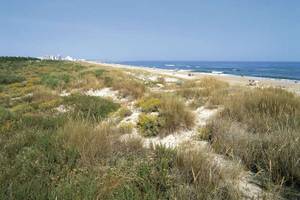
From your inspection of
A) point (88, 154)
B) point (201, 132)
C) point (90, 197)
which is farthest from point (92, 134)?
point (201, 132)

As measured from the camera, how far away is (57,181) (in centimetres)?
277

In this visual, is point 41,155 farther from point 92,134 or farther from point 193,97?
point 193,97

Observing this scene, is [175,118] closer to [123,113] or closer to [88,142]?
[123,113]

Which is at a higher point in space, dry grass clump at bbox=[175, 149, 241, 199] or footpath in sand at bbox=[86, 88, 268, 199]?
dry grass clump at bbox=[175, 149, 241, 199]

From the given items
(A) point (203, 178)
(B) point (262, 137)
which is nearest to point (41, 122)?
(A) point (203, 178)

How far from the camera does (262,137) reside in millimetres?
4180

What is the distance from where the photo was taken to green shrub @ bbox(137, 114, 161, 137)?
5.32 metres

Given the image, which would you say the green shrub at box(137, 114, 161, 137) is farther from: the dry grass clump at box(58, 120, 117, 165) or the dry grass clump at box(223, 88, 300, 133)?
the dry grass clump at box(223, 88, 300, 133)

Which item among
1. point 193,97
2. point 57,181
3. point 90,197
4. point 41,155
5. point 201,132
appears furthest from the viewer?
point 193,97

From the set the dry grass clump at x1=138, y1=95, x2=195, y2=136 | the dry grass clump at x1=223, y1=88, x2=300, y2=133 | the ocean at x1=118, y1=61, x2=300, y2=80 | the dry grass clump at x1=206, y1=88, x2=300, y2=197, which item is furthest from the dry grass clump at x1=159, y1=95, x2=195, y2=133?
the ocean at x1=118, y1=61, x2=300, y2=80

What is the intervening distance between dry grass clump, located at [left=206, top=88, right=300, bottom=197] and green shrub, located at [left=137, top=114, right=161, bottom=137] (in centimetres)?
113

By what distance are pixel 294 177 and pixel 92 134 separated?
2830 mm

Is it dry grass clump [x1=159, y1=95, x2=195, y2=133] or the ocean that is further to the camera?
the ocean

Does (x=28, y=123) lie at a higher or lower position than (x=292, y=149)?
lower
